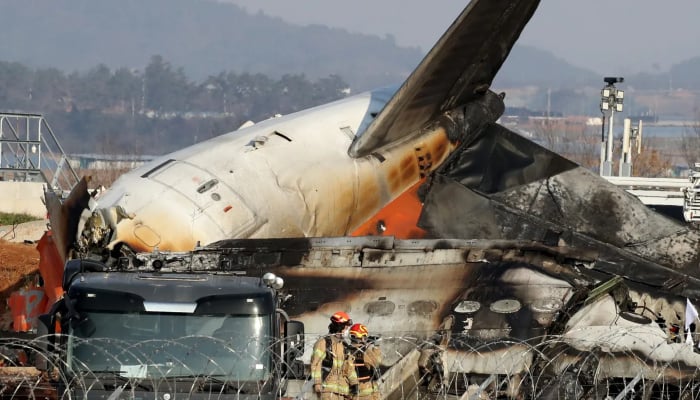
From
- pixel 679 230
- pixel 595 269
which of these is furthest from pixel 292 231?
pixel 679 230

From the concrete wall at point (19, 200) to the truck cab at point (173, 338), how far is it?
37.3 m

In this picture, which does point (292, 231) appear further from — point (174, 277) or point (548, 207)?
point (174, 277)

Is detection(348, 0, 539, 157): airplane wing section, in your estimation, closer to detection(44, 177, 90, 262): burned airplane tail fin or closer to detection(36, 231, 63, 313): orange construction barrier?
detection(36, 231, 63, 313): orange construction barrier

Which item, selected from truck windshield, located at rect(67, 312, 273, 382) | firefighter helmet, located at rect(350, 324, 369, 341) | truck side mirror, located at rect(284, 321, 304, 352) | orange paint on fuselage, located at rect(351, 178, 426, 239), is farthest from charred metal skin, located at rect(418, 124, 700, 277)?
truck windshield, located at rect(67, 312, 273, 382)

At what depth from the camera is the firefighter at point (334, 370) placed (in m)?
14.1

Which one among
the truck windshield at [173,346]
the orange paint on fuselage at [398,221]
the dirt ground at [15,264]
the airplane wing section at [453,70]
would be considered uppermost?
the airplane wing section at [453,70]

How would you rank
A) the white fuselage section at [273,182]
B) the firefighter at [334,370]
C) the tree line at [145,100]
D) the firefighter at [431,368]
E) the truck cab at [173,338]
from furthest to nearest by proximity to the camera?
the tree line at [145,100] → the white fuselage section at [273,182] → the firefighter at [431,368] → the firefighter at [334,370] → the truck cab at [173,338]

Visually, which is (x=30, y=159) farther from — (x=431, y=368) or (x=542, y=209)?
(x=431, y=368)

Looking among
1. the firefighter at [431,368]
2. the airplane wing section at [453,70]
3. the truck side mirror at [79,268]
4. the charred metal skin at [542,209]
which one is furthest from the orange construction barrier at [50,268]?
the firefighter at [431,368]

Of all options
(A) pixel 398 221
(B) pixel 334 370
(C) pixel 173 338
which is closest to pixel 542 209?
(A) pixel 398 221

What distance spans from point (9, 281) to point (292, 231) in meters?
15.7

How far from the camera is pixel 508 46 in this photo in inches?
997

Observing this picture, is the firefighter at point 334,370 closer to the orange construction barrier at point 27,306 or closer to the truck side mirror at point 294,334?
the truck side mirror at point 294,334

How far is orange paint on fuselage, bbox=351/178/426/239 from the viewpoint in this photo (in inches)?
942
